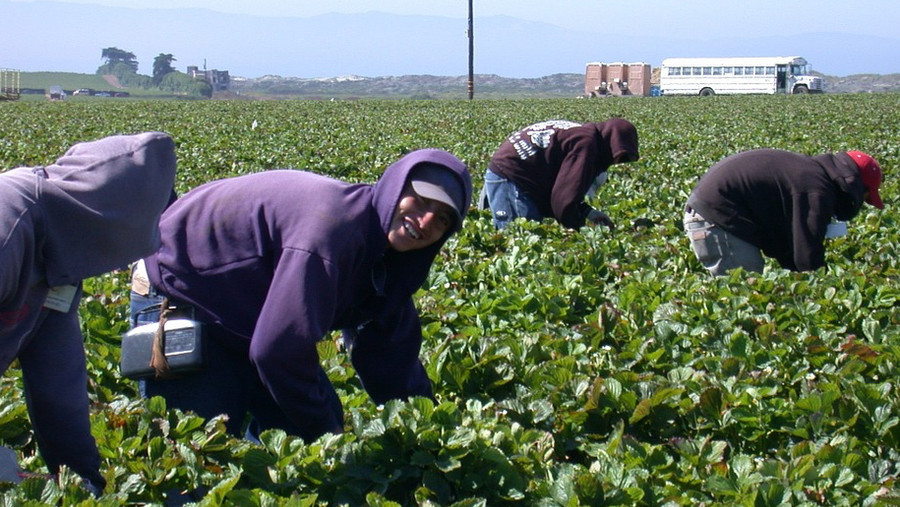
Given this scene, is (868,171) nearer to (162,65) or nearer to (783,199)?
(783,199)

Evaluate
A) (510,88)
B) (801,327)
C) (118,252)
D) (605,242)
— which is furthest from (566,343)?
(510,88)

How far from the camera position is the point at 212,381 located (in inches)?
→ 125

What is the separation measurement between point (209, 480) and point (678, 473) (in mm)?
1308

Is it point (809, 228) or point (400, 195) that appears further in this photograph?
point (809, 228)

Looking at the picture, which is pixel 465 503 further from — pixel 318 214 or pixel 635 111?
pixel 635 111

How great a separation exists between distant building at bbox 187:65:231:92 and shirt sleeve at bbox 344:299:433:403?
326 ft

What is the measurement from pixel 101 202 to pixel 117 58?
153 m

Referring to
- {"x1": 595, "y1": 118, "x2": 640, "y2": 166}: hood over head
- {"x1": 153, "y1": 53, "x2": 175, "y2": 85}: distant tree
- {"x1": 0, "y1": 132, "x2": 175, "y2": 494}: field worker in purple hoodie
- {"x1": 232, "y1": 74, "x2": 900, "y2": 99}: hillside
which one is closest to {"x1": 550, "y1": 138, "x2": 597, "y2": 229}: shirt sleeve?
{"x1": 595, "y1": 118, "x2": 640, "y2": 166}: hood over head

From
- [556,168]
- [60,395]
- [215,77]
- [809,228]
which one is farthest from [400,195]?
[215,77]

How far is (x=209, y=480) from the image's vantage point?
8.36 ft

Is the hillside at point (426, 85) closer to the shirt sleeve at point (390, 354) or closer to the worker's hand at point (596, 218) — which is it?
the worker's hand at point (596, 218)

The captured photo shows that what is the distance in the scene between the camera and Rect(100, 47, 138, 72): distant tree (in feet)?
472

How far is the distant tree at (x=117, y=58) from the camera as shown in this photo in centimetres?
14375

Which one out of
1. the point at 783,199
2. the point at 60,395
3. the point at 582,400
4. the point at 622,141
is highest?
the point at 622,141
